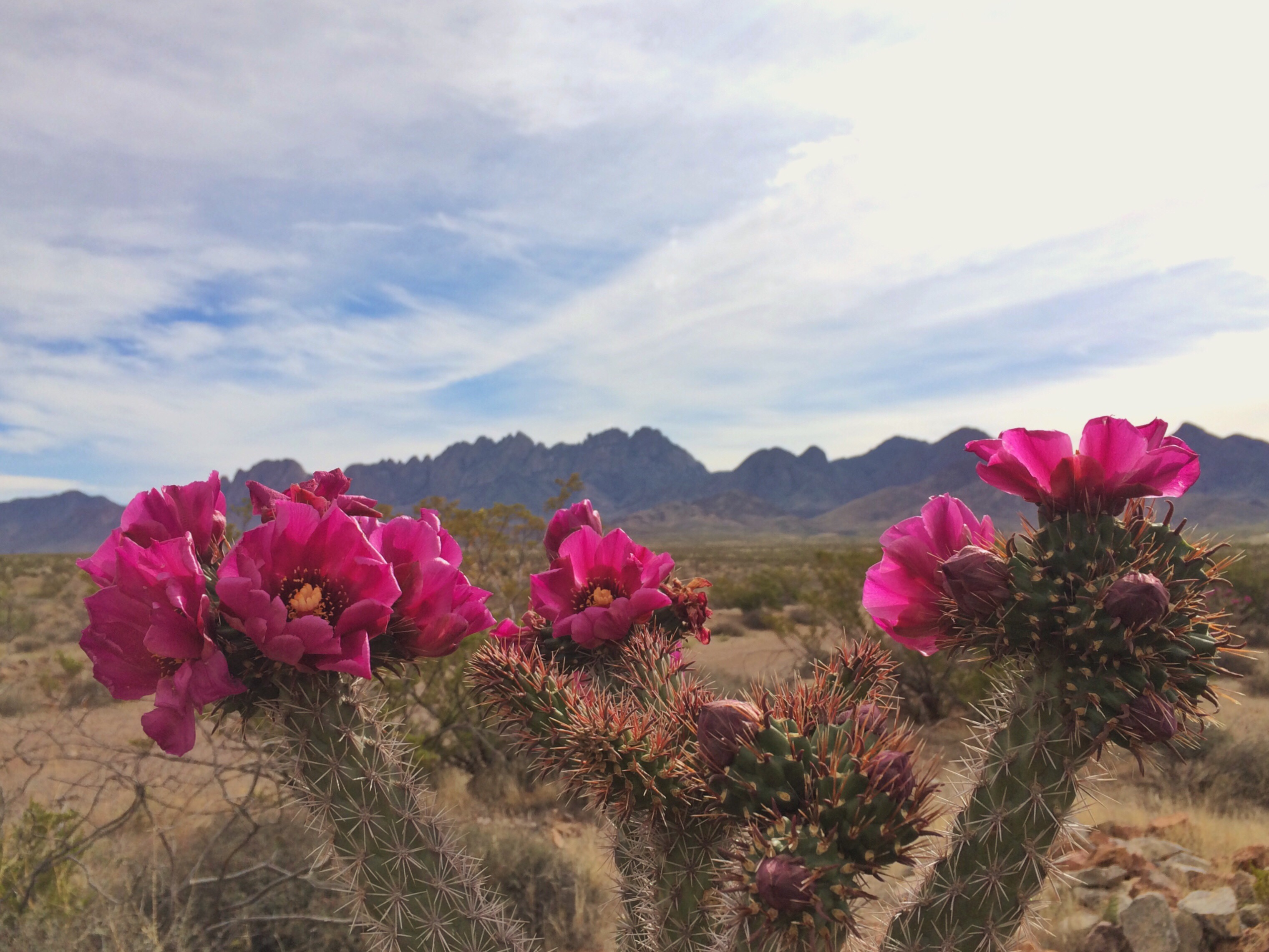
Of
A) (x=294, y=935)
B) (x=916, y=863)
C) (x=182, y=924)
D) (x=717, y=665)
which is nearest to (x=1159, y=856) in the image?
(x=916, y=863)

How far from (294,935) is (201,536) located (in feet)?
15.2

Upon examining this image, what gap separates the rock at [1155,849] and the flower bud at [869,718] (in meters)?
5.89

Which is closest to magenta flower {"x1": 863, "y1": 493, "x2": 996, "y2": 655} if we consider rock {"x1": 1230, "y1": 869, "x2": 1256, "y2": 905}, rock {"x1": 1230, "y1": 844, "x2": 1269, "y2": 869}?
rock {"x1": 1230, "y1": 869, "x2": 1256, "y2": 905}

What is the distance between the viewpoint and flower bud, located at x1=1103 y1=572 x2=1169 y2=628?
158 cm

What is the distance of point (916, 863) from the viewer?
6.64 ft

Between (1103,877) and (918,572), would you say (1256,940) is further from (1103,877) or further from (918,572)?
(918,572)

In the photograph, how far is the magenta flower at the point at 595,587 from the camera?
7.95 feet

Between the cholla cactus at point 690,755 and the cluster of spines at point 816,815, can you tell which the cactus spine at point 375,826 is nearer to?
the cholla cactus at point 690,755

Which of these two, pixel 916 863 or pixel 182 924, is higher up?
pixel 916 863

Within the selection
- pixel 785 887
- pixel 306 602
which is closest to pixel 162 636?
pixel 306 602

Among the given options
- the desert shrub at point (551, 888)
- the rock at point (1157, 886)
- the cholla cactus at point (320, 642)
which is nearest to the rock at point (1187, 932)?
the rock at point (1157, 886)

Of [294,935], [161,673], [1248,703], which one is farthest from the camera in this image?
[1248,703]

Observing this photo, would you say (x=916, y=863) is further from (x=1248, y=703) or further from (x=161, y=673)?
(x=1248, y=703)

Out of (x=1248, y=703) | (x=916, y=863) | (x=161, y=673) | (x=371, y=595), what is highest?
(x=371, y=595)
